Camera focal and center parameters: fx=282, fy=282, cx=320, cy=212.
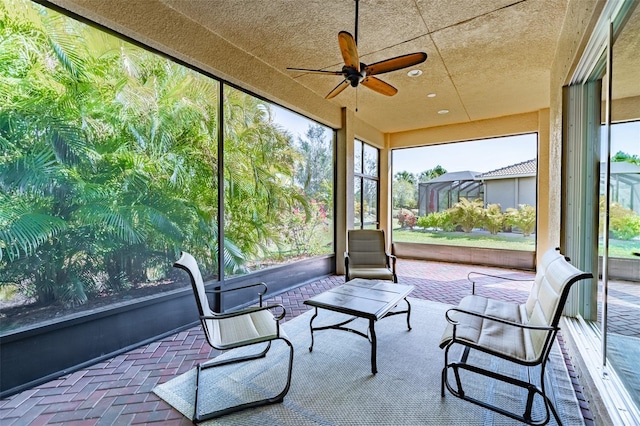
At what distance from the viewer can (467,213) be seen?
6789 millimetres

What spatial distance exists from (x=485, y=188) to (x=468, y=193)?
1.20 ft

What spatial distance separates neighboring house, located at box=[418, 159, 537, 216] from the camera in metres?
6.12

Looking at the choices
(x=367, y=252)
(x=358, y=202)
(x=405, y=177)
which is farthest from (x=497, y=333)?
(x=405, y=177)

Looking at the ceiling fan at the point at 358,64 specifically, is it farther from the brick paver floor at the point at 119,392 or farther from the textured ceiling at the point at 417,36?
the brick paver floor at the point at 119,392

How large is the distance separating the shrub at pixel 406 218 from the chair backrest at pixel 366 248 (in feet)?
10.5

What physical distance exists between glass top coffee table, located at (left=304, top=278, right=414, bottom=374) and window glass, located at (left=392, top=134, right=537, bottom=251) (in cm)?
453

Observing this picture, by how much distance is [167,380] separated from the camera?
2.17m

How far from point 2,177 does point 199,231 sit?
63.1 inches

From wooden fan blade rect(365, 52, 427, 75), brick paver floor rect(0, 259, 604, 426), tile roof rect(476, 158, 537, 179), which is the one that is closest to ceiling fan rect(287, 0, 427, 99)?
wooden fan blade rect(365, 52, 427, 75)

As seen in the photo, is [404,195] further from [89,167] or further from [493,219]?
[89,167]

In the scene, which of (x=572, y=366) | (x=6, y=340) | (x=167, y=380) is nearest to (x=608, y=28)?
(x=572, y=366)

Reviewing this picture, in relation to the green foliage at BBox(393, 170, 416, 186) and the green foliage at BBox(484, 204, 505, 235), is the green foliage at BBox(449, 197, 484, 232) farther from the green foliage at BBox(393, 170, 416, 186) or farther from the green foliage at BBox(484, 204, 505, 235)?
the green foliage at BBox(393, 170, 416, 186)

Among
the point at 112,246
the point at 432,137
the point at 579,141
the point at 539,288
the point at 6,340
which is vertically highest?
the point at 432,137

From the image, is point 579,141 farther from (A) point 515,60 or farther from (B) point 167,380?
(B) point 167,380
